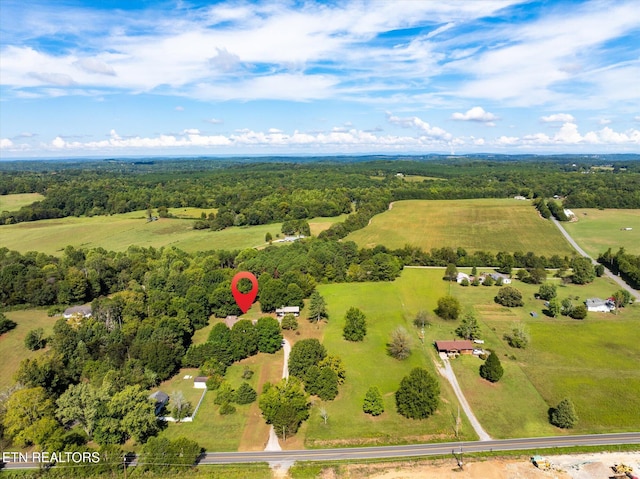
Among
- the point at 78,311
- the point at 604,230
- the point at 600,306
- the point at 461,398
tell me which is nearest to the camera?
the point at 461,398

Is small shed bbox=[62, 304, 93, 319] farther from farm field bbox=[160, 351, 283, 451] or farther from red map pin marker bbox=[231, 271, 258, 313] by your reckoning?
farm field bbox=[160, 351, 283, 451]

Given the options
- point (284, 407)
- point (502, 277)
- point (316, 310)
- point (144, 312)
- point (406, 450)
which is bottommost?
point (406, 450)

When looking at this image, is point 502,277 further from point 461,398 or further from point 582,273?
point 461,398

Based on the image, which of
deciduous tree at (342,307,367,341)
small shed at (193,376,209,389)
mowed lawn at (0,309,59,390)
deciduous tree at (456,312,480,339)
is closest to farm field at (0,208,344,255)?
mowed lawn at (0,309,59,390)

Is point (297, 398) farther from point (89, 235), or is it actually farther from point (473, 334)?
point (89, 235)

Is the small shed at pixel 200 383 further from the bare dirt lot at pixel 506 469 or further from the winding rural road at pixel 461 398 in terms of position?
the winding rural road at pixel 461 398

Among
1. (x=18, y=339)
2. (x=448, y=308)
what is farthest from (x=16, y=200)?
(x=448, y=308)

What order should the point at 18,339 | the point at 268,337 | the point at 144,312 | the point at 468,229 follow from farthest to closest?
the point at 468,229 → the point at 144,312 → the point at 18,339 → the point at 268,337

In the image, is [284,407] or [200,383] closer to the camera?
[284,407]

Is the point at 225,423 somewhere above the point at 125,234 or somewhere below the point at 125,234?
below
